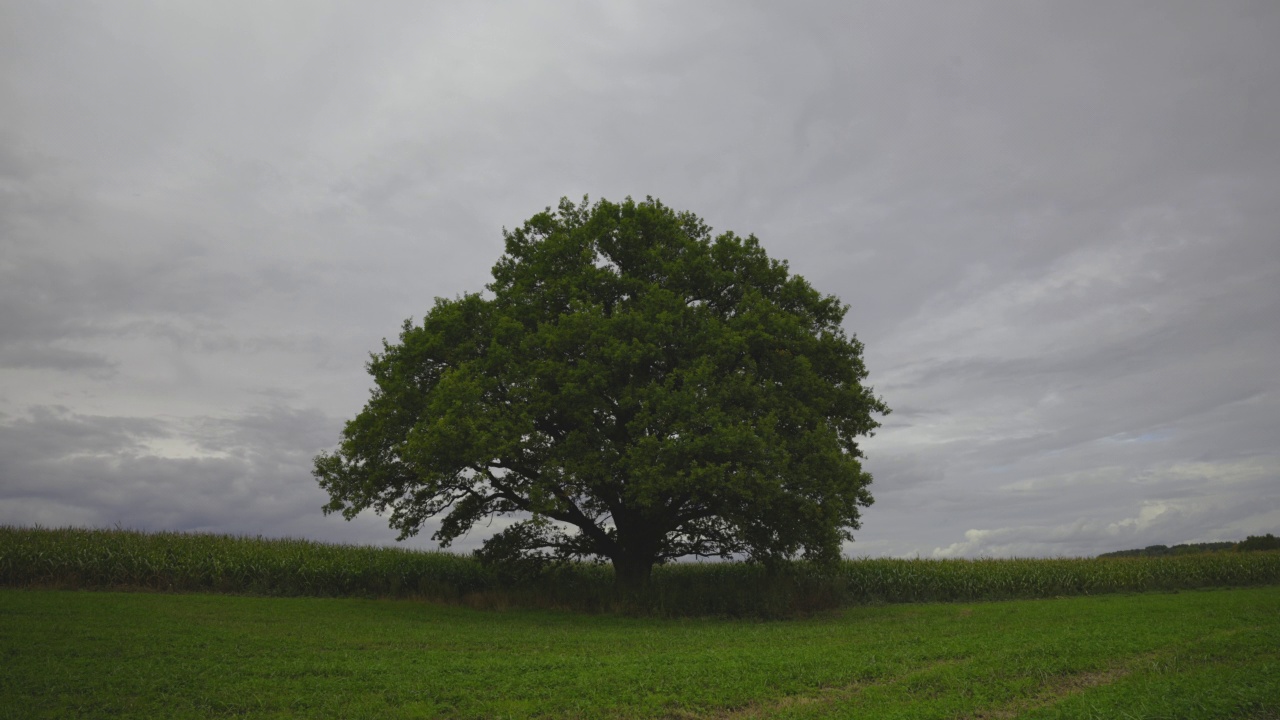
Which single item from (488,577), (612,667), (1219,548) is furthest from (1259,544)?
(612,667)

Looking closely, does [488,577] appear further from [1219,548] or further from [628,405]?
[1219,548]

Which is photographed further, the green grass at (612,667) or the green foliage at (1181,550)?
the green foliage at (1181,550)

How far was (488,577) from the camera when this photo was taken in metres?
31.6

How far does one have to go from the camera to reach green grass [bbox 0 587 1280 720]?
1082cm

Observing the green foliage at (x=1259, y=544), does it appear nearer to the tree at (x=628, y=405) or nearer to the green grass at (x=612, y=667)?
the green grass at (x=612, y=667)

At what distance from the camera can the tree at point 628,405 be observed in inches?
912

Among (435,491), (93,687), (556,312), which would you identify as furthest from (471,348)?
(93,687)

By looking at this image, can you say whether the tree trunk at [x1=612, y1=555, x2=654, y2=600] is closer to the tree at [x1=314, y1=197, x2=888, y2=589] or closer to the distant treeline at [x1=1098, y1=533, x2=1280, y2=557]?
the tree at [x1=314, y1=197, x2=888, y2=589]

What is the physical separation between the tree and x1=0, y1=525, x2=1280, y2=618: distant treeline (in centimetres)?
163

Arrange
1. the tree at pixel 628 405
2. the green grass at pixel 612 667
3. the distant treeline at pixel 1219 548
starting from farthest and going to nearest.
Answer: the distant treeline at pixel 1219 548
the tree at pixel 628 405
the green grass at pixel 612 667

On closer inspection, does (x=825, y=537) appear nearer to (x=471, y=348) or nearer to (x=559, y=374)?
(x=559, y=374)

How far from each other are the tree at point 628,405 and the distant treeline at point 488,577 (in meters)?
1.63

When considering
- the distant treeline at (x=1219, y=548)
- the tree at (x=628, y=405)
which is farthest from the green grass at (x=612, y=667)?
the distant treeline at (x=1219, y=548)

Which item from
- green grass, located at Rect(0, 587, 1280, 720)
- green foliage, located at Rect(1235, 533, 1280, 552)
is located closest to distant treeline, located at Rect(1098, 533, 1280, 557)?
green foliage, located at Rect(1235, 533, 1280, 552)
